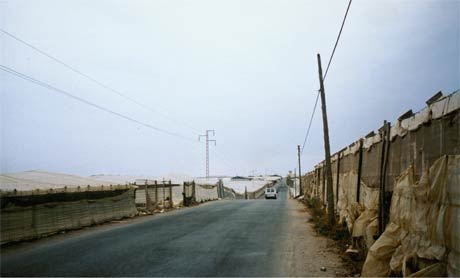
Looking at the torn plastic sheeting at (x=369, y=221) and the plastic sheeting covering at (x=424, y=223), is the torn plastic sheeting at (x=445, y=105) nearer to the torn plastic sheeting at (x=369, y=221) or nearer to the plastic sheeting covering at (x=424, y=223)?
the plastic sheeting covering at (x=424, y=223)

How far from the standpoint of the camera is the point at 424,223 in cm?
579

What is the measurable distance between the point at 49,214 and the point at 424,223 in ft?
45.8

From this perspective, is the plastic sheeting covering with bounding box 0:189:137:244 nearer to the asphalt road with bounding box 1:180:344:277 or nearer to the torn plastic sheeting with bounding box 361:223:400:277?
the asphalt road with bounding box 1:180:344:277

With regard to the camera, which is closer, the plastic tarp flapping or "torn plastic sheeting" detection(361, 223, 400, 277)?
"torn plastic sheeting" detection(361, 223, 400, 277)

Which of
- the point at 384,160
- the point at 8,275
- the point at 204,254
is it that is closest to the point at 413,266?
the point at 384,160

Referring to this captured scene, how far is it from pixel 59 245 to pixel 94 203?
7.15 metres

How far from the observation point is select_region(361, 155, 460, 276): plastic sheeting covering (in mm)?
4949

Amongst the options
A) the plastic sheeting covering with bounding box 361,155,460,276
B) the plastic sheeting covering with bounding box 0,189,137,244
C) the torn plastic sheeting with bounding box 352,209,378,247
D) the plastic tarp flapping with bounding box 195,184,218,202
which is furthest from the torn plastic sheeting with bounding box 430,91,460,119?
the plastic tarp flapping with bounding box 195,184,218,202

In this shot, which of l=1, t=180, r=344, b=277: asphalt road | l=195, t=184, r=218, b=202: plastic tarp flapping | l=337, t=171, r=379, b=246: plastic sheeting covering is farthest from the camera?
l=195, t=184, r=218, b=202: plastic tarp flapping

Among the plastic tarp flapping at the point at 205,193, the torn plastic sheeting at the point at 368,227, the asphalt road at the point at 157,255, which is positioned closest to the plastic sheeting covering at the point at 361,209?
the torn plastic sheeting at the point at 368,227

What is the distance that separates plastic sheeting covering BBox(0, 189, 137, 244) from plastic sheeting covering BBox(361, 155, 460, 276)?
1153cm

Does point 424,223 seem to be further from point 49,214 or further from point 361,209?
point 49,214

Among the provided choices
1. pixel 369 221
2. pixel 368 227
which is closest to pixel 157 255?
pixel 368 227

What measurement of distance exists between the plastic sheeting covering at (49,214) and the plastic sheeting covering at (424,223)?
1153cm
